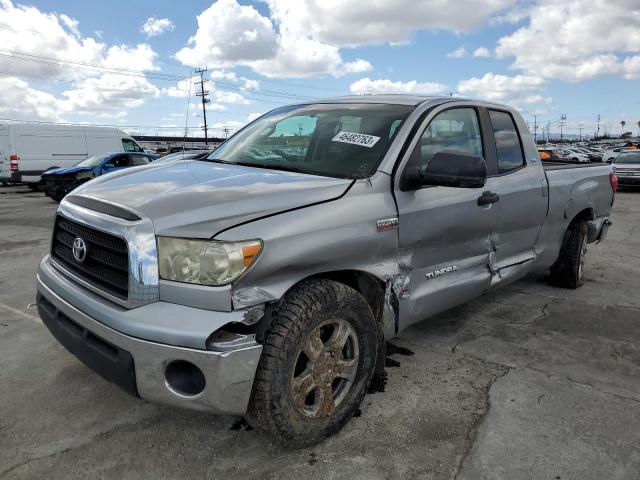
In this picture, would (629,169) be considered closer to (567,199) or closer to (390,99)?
(567,199)

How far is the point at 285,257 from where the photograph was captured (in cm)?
223

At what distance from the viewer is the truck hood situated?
218 cm

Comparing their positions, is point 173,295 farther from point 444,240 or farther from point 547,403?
point 547,403

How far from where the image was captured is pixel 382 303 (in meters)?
2.81

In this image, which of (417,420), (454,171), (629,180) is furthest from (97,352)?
(629,180)

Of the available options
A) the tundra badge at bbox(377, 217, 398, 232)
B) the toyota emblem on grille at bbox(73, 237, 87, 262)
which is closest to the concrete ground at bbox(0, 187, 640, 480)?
the toyota emblem on grille at bbox(73, 237, 87, 262)

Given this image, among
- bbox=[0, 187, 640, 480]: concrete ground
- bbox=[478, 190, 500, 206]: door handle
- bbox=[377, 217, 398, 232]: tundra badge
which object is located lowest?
bbox=[0, 187, 640, 480]: concrete ground

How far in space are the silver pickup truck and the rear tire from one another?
159 cm

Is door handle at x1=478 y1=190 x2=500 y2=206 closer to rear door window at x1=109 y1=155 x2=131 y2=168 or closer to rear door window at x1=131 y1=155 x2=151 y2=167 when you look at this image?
rear door window at x1=109 y1=155 x2=131 y2=168

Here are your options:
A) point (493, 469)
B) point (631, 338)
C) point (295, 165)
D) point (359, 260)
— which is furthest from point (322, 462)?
point (631, 338)

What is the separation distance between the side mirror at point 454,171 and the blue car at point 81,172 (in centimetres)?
1108

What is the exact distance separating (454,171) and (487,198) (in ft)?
2.79

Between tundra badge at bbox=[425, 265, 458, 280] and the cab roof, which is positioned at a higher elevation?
the cab roof

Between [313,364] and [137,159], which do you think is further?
[137,159]
